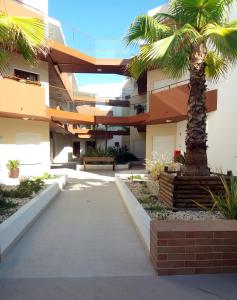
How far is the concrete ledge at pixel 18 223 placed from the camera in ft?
17.4

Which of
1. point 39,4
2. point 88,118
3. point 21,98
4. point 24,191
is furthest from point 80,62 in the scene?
point 24,191

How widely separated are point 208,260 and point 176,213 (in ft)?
9.11

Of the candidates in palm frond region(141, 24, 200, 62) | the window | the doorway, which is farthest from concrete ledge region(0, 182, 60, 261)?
the doorway

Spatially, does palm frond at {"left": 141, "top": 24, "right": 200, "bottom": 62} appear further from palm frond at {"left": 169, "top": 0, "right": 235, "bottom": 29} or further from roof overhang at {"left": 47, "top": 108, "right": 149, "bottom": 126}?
roof overhang at {"left": 47, "top": 108, "right": 149, "bottom": 126}

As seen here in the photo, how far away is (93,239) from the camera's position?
6.24 m

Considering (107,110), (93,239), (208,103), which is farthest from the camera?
(107,110)

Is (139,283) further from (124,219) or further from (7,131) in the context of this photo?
(7,131)

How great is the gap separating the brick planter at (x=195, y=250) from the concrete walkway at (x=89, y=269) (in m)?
0.13

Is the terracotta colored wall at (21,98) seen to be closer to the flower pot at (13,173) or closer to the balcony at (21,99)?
the balcony at (21,99)

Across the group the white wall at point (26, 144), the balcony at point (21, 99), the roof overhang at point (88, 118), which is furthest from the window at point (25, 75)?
the white wall at point (26, 144)

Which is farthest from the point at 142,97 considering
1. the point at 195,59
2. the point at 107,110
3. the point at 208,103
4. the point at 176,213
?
the point at 176,213

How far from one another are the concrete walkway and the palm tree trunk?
2.24m

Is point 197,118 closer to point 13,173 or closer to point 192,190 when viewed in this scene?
point 192,190

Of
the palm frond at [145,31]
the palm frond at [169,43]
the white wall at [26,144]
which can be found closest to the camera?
the palm frond at [169,43]
